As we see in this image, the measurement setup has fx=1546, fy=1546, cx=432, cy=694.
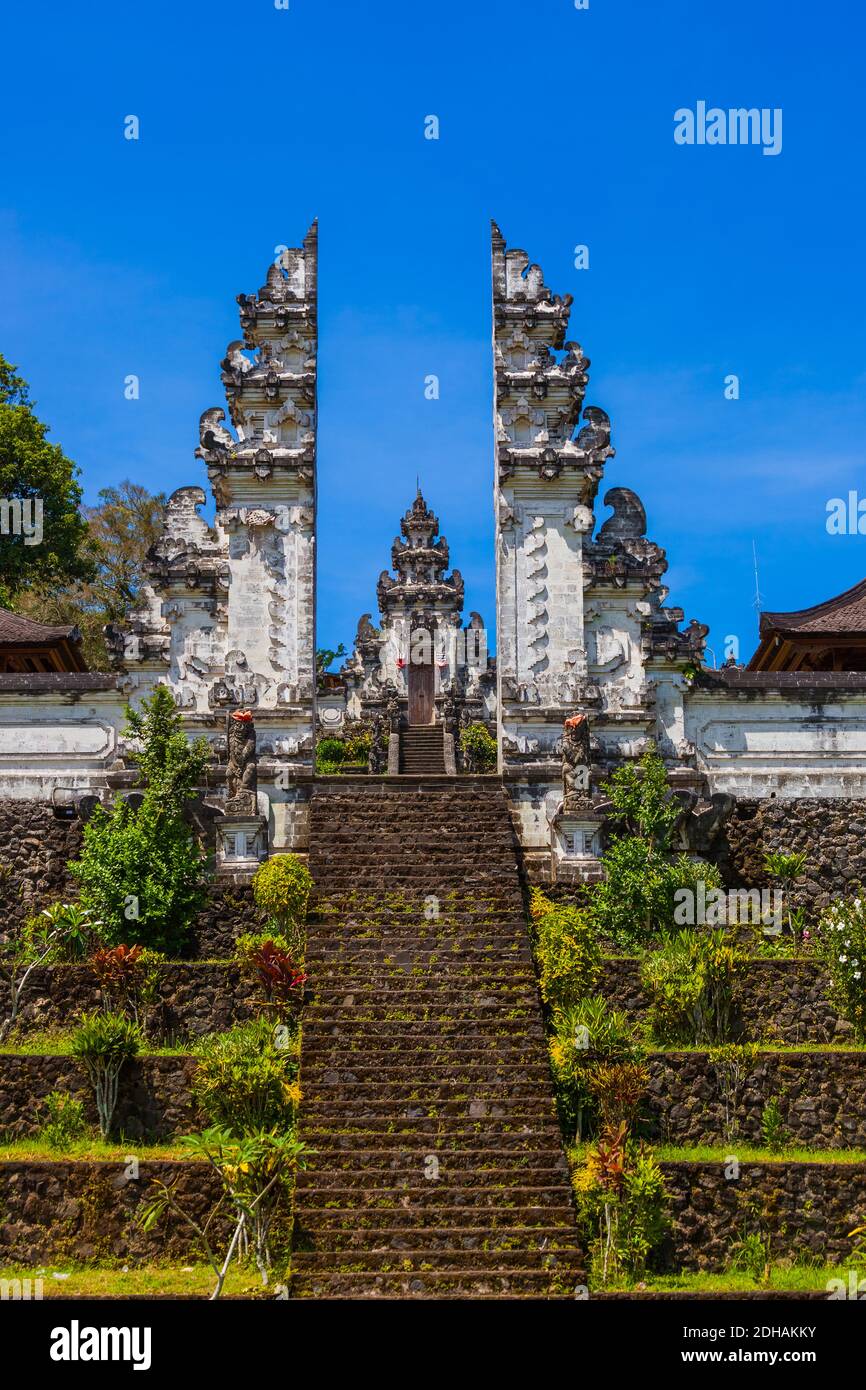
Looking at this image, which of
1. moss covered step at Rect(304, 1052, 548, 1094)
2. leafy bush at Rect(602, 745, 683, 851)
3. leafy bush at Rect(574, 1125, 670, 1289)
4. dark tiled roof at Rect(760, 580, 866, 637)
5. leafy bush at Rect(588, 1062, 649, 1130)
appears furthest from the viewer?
dark tiled roof at Rect(760, 580, 866, 637)

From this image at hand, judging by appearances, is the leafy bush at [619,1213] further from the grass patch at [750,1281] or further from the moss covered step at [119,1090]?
the moss covered step at [119,1090]

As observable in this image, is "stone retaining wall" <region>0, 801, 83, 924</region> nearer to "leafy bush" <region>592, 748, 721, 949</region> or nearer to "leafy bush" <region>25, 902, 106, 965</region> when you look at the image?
"leafy bush" <region>25, 902, 106, 965</region>

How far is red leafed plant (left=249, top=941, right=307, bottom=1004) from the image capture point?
17.2 m

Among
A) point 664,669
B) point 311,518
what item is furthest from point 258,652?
point 664,669

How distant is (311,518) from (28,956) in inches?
332

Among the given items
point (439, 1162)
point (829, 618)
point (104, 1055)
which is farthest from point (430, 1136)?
point (829, 618)

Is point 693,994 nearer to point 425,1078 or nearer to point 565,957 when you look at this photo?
point 565,957

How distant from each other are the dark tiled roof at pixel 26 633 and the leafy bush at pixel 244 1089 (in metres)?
13.1

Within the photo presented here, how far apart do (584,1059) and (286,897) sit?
4.65m

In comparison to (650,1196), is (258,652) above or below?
above

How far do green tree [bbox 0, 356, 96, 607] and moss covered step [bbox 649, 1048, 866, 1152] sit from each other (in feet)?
76.3

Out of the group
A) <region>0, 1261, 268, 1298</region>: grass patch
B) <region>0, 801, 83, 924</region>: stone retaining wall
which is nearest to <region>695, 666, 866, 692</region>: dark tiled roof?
<region>0, 801, 83, 924</region>: stone retaining wall
